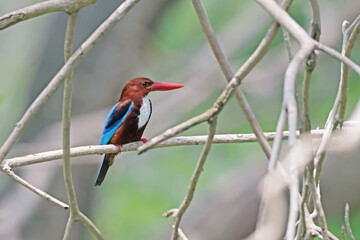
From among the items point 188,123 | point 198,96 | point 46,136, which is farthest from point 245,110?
point 198,96

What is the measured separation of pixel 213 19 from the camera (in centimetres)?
833

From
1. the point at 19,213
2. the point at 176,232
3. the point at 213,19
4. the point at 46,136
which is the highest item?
the point at 213,19

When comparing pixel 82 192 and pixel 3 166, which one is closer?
pixel 3 166

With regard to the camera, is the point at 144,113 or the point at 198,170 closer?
the point at 198,170

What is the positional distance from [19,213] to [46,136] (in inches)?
24.5

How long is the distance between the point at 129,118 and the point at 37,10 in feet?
5.23

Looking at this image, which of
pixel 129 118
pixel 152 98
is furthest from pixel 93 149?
pixel 152 98

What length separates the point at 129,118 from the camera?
289 cm

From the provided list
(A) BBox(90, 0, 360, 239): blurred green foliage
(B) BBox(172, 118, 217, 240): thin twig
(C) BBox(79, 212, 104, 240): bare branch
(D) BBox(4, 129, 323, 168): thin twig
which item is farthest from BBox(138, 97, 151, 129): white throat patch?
(A) BBox(90, 0, 360, 239): blurred green foliage

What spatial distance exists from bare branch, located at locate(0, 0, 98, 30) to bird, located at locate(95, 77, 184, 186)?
150 cm

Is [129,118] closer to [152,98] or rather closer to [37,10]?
[37,10]

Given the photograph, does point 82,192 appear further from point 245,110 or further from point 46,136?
point 245,110

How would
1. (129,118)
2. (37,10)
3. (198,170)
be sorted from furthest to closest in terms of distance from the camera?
(129,118) < (37,10) < (198,170)

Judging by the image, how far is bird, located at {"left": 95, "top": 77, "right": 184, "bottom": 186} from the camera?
9.35 feet
